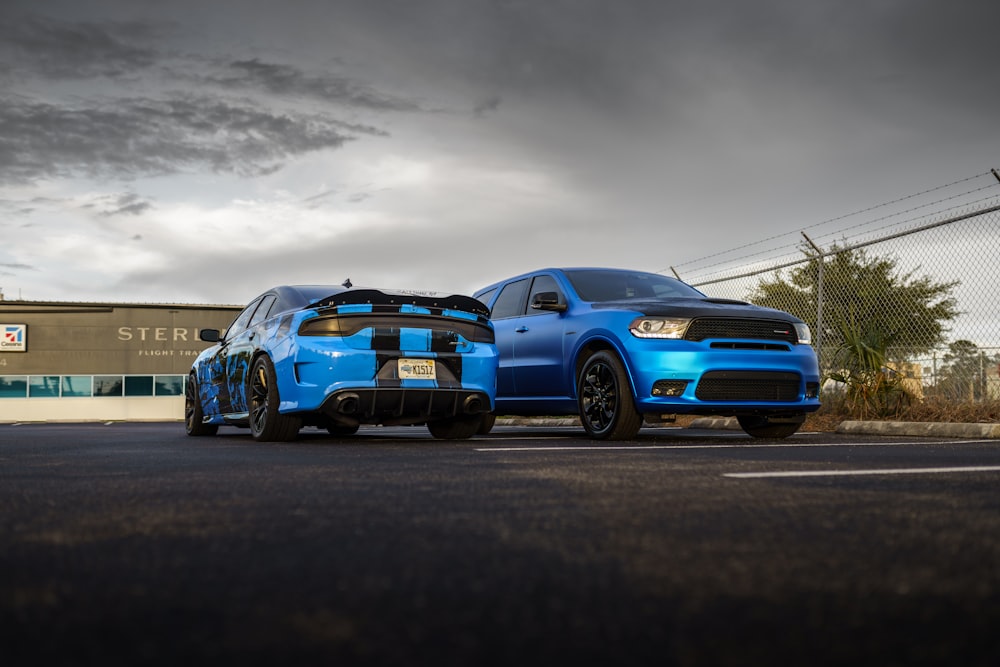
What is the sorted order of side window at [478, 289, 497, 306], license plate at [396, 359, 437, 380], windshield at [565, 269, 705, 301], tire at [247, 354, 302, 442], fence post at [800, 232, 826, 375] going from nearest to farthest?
license plate at [396, 359, 437, 380], tire at [247, 354, 302, 442], windshield at [565, 269, 705, 301], side window at [478, 289, 497, 306], fence post at [800, 232, 826, 375]

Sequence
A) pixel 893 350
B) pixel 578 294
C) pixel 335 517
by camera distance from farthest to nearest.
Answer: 1. pixel 893 350
2. pixel 578 294
3. pixel 335 517

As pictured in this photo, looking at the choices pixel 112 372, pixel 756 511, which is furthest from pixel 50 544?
pixel 112 372

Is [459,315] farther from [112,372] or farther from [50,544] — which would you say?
[112,372]

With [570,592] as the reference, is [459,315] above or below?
above

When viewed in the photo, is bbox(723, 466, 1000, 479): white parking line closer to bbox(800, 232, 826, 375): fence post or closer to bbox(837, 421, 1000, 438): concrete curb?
bbox(837, 421, 1000, 438): concrete curb

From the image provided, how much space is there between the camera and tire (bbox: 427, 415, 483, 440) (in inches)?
352

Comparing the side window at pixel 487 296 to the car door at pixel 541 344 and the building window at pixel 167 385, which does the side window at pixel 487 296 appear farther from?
the building window at pixel 167 385

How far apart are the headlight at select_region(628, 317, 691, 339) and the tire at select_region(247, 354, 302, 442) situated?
2949 mm

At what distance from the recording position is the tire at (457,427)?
29.3 ft

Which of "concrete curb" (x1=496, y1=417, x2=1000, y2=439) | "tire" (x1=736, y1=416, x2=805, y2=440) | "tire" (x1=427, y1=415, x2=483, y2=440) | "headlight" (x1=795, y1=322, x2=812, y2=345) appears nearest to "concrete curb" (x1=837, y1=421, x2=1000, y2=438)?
"concrete curb" (x1=496, y1=417, x2=1000, y2=439)

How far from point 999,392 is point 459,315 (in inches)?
249

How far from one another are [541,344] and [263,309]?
267cm

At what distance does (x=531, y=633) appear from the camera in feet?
5.82

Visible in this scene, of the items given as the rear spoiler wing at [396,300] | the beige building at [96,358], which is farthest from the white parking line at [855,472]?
the beige building at [96,358]
